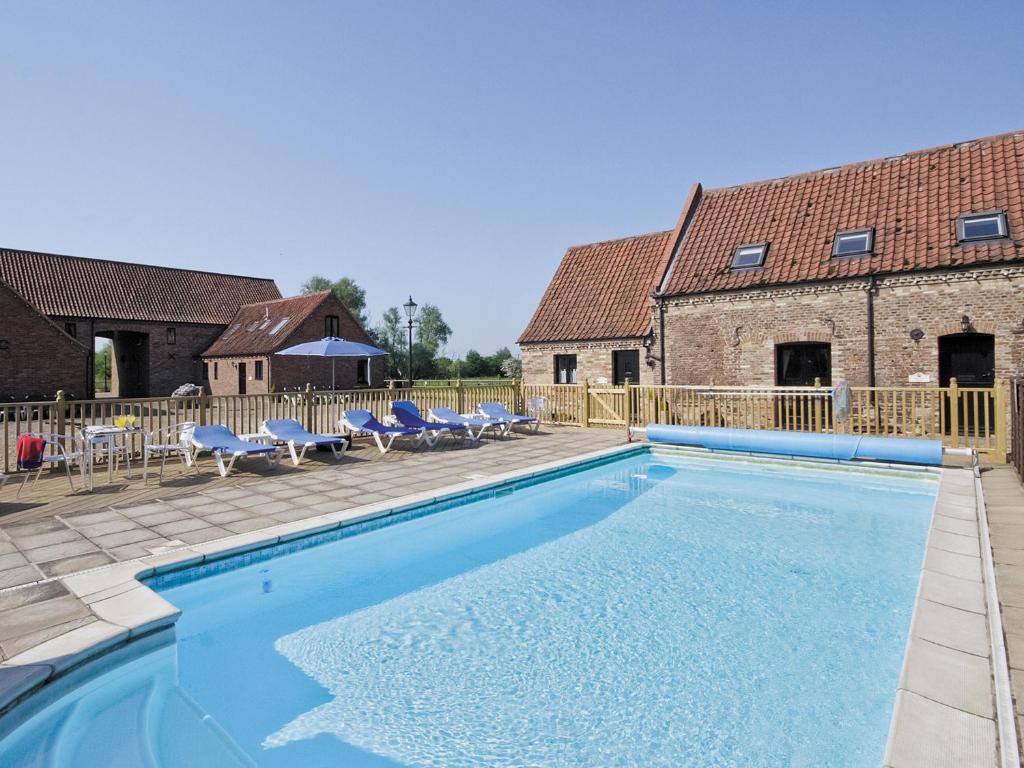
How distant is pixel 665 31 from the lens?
960cm

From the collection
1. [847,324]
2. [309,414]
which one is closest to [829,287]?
[847,324]

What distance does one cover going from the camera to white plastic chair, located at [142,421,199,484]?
7766mm

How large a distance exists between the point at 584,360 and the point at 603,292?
2572mm

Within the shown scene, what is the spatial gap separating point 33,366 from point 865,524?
92.7ft

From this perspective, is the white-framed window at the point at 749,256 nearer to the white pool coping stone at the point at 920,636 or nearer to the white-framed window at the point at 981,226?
the white-framed window at the point at 981,226

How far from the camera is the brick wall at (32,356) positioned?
21844mm

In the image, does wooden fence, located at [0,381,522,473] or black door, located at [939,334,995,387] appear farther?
black door, located at [939,334,995,387]

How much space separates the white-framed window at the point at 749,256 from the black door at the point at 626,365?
3.66 meters

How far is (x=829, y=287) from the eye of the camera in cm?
1355

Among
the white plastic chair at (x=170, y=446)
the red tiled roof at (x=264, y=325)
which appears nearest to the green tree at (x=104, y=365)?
the red tiled roof at (x=264, y=325)

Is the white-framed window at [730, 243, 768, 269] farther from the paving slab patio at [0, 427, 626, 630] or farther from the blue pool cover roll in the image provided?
the paving slab patio at [0, 427, 626, 630]

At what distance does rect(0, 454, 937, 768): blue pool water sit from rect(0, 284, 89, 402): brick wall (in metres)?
24.2

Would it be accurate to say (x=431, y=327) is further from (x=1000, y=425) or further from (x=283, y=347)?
(x=1000, y=425)

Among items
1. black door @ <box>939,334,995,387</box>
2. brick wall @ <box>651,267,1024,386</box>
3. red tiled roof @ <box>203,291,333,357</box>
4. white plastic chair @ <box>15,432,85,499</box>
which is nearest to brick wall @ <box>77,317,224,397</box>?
red tiled roof @ <box>203,291,333,357</box>
